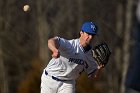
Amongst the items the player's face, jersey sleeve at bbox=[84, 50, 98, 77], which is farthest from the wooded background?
the player's face

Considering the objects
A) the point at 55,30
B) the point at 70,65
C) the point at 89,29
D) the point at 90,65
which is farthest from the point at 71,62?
the point at 55,30

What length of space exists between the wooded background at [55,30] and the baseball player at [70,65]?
53.4ft

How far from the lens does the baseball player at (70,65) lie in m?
7.45

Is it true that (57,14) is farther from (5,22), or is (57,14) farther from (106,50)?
(106,50)

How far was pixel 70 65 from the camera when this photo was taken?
759cm

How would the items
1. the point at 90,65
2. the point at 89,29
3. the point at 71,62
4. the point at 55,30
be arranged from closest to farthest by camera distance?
the point at 89,29 → the point at 71,62 → the point at 90,65 → the point at 55,30

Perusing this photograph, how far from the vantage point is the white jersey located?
7.50m

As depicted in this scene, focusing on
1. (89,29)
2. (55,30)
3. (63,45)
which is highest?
(55,30)

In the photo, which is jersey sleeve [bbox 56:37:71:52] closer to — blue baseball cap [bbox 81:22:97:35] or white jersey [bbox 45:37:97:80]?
white jersey [bbox 45:37:97:80]

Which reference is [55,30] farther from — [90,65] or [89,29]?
[89,29]

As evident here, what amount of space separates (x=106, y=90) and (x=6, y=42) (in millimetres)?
4708

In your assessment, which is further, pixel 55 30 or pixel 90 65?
pixel 55 30

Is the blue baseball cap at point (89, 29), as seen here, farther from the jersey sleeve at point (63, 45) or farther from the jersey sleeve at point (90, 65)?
the jersey sleeve at point (90, 65)

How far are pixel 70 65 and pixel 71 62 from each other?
0.04 m
